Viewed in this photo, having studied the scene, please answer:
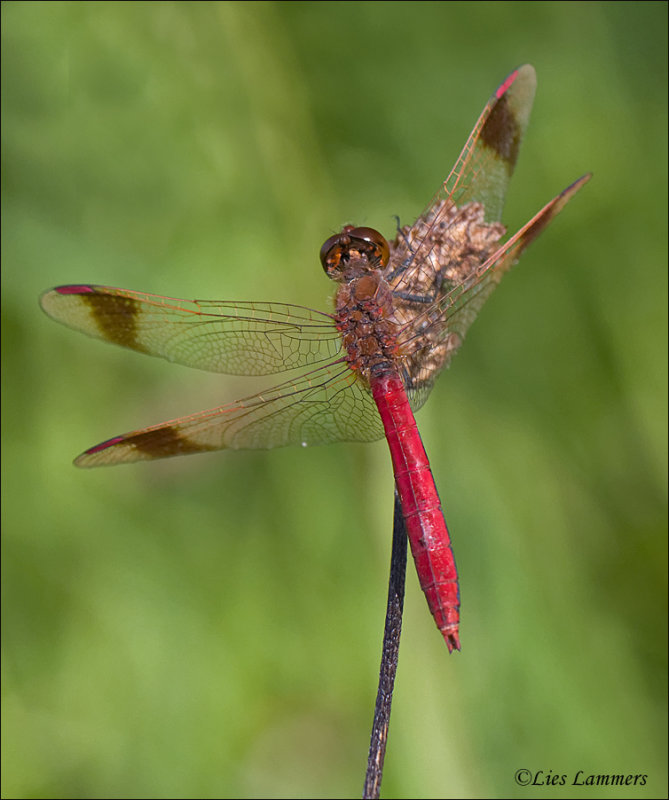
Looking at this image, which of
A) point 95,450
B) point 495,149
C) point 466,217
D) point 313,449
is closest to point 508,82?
point 495,149

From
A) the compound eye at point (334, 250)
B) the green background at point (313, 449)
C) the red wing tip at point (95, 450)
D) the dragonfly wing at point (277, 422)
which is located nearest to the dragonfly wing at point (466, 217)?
the compound eye at point (334, 250)

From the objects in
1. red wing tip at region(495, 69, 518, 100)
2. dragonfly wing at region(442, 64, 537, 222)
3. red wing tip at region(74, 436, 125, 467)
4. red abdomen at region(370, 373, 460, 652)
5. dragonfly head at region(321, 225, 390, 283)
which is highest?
red wing tip at region(495, 69, 518, 100)

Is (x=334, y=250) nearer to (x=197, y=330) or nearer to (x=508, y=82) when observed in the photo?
(x=197, y=330)

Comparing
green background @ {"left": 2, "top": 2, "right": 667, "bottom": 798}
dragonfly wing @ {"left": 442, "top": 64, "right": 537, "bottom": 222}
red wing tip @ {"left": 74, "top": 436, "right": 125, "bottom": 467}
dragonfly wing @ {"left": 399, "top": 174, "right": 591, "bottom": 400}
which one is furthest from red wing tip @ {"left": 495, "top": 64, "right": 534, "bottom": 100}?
red wing tip @ {"left": 74, "top": 436, "right": 125, "bottom": 467}

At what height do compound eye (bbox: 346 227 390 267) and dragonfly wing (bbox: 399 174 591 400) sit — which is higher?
compound eye (bbox: 346 227 390 267)

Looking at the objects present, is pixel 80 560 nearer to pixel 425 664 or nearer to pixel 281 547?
pixel 281 547

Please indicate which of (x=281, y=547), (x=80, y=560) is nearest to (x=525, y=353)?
(x=281, y=547)

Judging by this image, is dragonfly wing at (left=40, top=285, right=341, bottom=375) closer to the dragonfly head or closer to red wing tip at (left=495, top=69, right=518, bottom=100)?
the dragonfly head

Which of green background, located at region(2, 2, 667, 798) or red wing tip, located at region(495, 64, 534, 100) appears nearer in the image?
red wing tip, located at region(495, 64, 534, 100)
